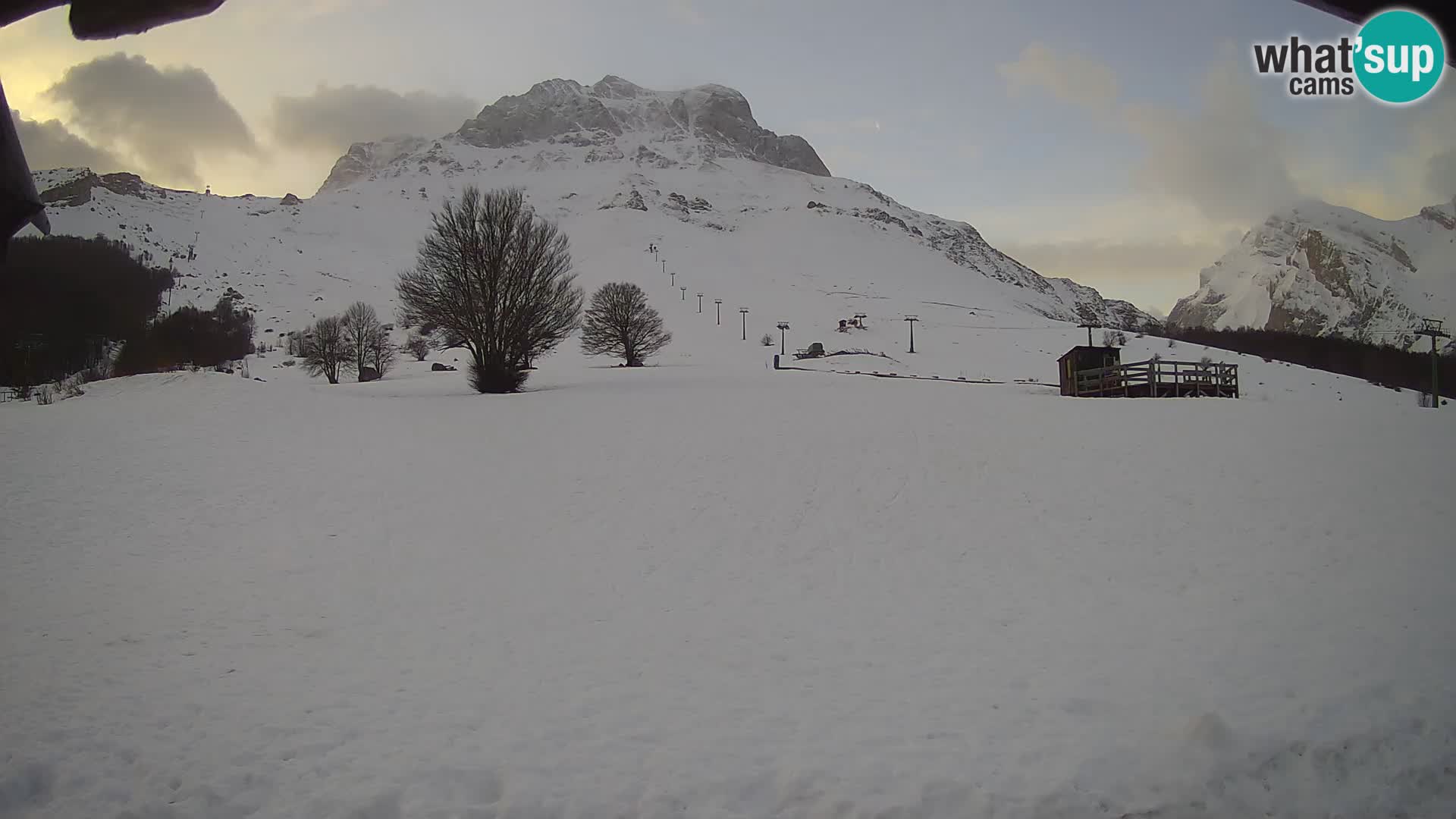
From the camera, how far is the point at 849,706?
8.69m

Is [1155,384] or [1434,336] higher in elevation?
[1434,336]

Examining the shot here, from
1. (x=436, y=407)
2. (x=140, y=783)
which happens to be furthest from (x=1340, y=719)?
(x=436, y=407)

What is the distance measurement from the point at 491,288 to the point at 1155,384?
30.7 meters

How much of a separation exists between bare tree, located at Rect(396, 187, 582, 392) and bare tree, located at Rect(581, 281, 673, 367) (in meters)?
21.6

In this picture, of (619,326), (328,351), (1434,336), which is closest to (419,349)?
(328,351)

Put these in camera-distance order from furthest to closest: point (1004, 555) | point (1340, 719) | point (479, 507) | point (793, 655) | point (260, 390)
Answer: point (260, 390), point (479, 507), point (1004, 555), point (793, 655), point (1340, 719)

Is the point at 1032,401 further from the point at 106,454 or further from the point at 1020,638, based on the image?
the point at 106,454

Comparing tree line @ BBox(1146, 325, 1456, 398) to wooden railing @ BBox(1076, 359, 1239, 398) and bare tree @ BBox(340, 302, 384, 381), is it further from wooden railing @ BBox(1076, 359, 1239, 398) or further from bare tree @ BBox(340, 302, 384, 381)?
bare tree @ BBox(340, 302, 384, 381)

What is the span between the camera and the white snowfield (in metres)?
6.95

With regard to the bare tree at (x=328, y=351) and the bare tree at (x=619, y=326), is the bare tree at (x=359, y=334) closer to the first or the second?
the bare tree at (x=328, y=351)

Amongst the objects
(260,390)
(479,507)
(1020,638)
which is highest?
(260,390)

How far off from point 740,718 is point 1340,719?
6276 millimetres

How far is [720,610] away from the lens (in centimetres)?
1223

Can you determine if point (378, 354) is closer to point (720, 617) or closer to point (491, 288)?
point (491, 288)
